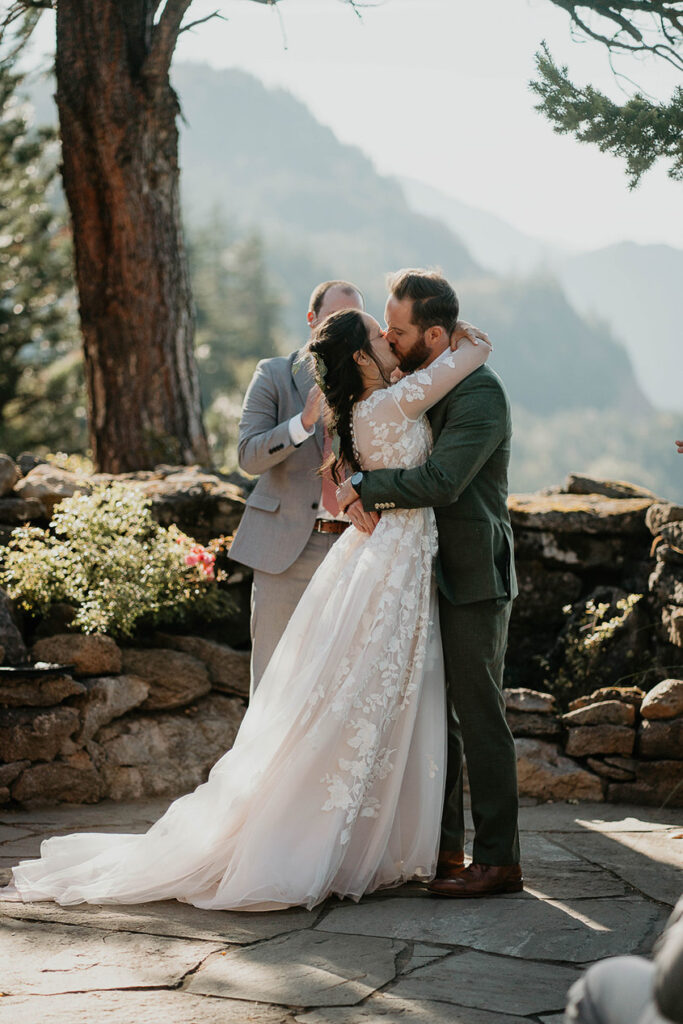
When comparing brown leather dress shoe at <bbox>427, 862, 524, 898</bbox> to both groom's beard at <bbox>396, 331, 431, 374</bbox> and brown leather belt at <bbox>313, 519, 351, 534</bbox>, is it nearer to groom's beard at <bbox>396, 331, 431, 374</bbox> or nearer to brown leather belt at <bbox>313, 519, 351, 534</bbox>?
brown leather belt at <bbox>313, 519, 351, 534</bbox>

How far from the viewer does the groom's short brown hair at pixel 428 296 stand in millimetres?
3611

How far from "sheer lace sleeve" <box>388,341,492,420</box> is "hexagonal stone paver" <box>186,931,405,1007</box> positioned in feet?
5.57

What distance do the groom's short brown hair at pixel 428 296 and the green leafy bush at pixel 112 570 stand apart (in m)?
2.34

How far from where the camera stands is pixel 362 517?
12.3 ft

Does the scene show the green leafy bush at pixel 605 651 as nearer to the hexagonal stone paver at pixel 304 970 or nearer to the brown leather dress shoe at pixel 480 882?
the brown leather dress shoe at pixel 480 882

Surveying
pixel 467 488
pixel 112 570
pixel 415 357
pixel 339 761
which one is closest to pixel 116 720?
pixel 112 570

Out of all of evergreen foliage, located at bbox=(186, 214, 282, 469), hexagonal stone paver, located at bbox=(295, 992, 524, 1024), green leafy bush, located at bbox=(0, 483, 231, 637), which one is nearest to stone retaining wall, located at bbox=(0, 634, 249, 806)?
green leafy bush, located at bbox=(0, 483, 231, 637)

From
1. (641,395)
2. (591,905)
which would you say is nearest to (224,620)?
(591,905)

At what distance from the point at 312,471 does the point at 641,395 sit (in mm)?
184000

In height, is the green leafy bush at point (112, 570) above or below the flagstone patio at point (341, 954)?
above

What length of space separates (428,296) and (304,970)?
214 centimetres

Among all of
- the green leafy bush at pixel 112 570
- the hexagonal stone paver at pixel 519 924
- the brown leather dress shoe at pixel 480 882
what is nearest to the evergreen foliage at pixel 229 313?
the green leafy bush at pixel 112 570

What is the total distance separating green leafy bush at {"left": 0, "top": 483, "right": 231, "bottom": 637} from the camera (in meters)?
5.36

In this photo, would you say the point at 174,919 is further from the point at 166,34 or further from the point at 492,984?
the point at 166,34
